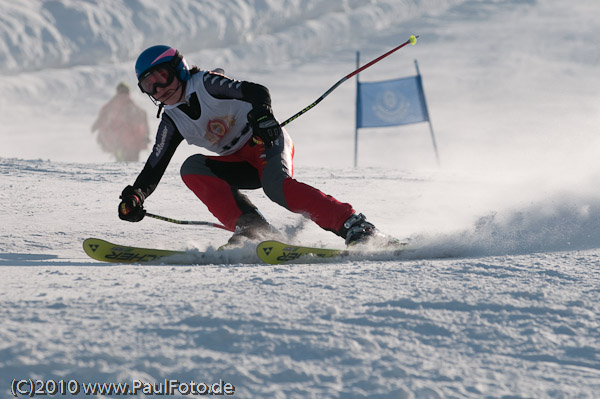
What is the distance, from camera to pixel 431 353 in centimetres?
147

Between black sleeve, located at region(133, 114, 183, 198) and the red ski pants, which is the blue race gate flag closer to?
the red ski pants

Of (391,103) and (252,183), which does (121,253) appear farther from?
(391,103)

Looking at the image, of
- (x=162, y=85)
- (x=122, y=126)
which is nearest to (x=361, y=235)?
(x=162, y=85)

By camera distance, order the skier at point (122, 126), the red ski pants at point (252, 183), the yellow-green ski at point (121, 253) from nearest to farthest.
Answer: the yellow-green ski at point (121, 253) < the red ski pants at point (252, 183) < the skier at point (122, 126)

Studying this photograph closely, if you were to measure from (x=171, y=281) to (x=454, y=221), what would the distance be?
2.65 meters

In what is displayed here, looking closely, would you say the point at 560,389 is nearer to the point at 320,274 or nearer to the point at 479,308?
the point at 479,308

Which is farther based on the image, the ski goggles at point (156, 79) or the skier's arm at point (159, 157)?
the skier's arm at point (159, 157)

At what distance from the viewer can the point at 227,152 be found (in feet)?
11.3

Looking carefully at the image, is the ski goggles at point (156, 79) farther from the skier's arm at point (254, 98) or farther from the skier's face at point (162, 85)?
the skier's arm at point (254, 98)

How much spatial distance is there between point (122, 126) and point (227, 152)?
714 cm

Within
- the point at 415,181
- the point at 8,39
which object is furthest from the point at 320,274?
the point at 8,39

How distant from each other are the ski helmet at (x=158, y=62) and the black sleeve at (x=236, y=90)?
141mm

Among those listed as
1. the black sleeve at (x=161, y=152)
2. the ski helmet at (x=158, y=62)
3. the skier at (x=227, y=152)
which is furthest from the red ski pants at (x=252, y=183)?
the ski helmet at (x=158, y=62)

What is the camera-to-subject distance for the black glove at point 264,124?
3.05 m
